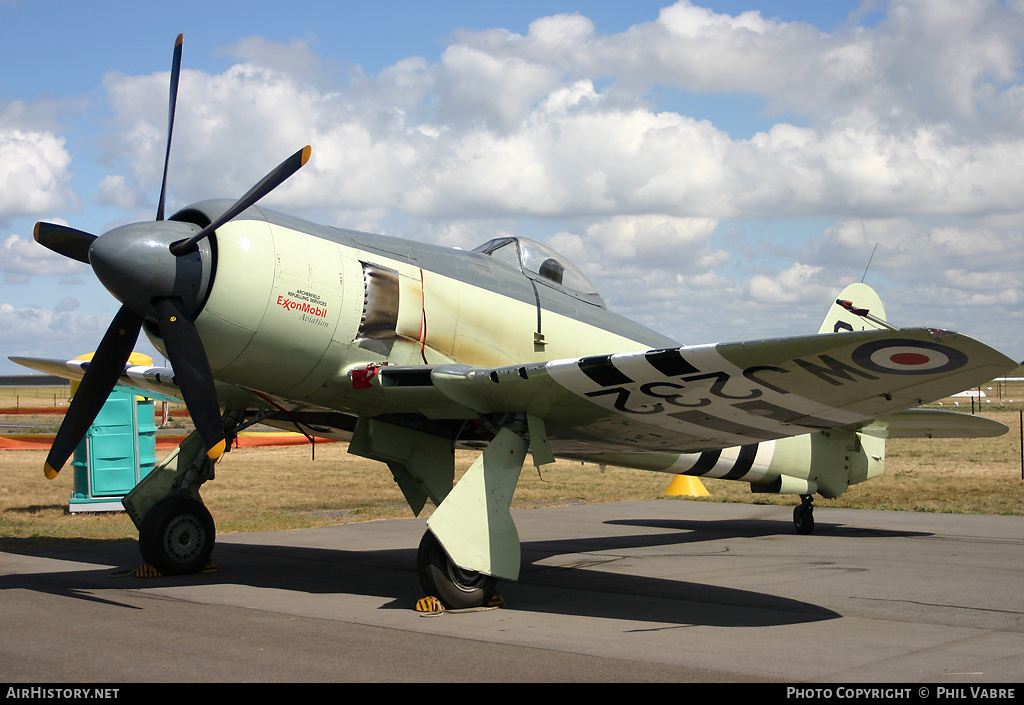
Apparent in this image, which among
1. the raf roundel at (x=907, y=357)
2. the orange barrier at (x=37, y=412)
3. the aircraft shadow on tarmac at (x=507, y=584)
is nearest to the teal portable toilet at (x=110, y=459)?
the aircraft shadow on tarmac at (x=507, y=584)

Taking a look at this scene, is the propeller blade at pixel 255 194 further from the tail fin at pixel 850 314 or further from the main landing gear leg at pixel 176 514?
the tail fin at pixel 850 314

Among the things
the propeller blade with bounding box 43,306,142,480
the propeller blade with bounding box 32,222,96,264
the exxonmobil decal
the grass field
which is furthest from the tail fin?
the propeller blade with bounding box 32,222,96,264

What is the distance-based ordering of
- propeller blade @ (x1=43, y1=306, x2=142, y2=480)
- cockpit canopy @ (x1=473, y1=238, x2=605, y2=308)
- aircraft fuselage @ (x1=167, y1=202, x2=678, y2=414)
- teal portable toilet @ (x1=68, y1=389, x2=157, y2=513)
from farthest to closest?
teal portable toilet @ (x1=68, y1=389, x2=157, y2=513)
cockpit canopy @ (x1=473, y1=238, x2=605, y2=308)
propeller blade @ (x1=43, y1=306, x2=142, y2=480)
aircraft fuselage @ (x1=167, y1=202, x2=678, y2=414)

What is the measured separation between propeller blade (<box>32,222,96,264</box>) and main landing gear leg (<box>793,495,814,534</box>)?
9707 mm

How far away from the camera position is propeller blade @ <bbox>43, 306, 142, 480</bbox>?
7547 mm

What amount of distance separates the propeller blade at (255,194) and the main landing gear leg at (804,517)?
890 cm

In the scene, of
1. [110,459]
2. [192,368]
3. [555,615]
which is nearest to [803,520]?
[555,615]

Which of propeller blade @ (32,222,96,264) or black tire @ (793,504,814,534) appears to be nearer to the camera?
propeller blade @ (32,222,96,264)

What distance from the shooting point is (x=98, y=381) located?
7750mm

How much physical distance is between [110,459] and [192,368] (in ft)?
28.8

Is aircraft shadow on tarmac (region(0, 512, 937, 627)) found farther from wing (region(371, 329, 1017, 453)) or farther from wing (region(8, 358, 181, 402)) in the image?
wing (region(8, 358, 181, 402))
